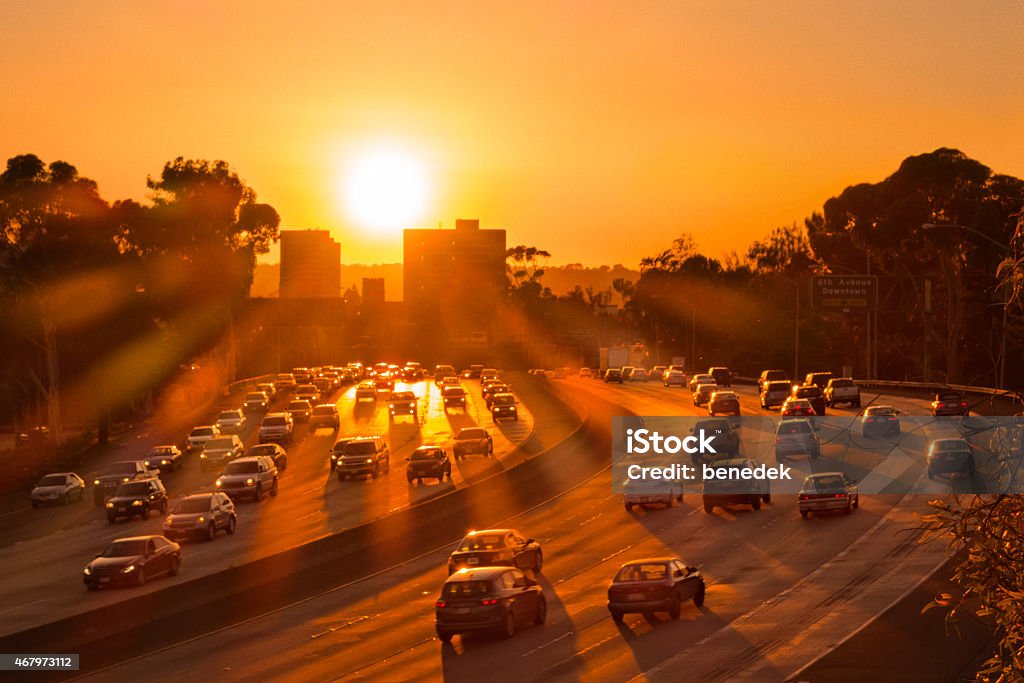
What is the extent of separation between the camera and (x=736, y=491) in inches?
2064

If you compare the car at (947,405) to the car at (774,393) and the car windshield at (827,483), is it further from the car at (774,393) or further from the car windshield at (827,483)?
the car windshield at (827,483)

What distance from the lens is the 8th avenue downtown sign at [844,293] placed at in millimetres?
108312

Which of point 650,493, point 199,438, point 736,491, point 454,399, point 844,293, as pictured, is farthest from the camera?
point 454,399

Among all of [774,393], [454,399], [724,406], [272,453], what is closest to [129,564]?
[272,453]

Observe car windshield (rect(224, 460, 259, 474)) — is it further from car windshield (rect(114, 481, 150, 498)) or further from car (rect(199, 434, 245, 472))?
car (rect(199, 434, 245, 472))

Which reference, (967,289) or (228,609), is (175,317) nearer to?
(967,289)

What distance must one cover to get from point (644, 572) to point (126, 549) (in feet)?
55.9

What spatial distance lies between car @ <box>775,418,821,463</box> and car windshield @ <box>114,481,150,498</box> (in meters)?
29.0

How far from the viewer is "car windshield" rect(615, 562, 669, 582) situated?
33.1 metres

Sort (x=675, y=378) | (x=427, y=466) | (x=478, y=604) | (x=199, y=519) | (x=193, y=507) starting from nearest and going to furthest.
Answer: (x=478, y=604) → (x=199, y=519) → (x=193, y=507) → (x=427, y=466) → (x=675, y=378)

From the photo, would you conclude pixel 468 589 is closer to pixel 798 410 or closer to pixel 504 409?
pixel 798 410

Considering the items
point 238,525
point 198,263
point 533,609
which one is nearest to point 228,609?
point 533,609

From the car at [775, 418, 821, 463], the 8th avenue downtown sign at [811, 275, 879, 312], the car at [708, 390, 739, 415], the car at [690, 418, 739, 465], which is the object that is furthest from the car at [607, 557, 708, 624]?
the 8th avenue downtown sign at [811, 275, 879, 312]

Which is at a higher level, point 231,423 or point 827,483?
point 827,483
